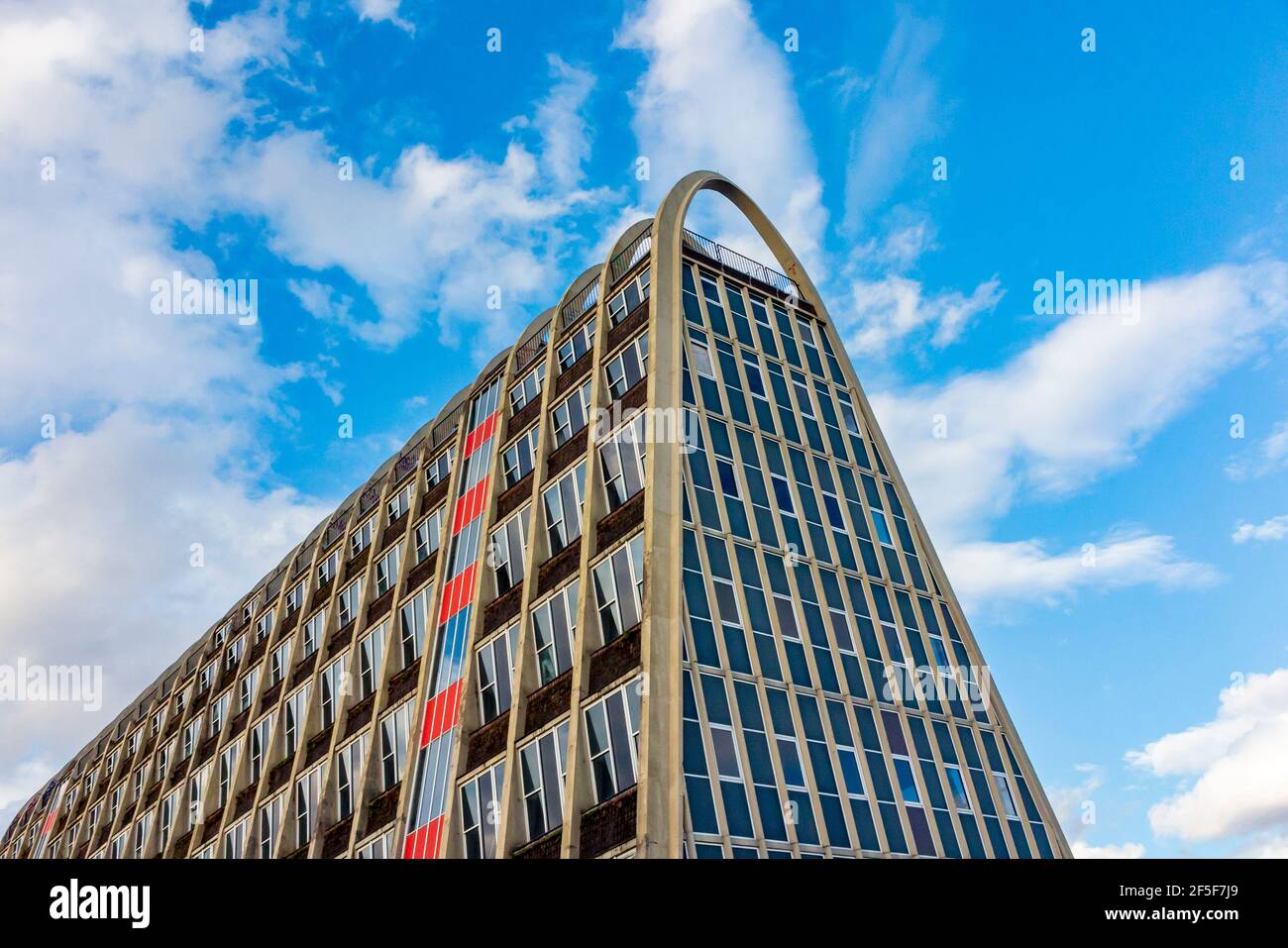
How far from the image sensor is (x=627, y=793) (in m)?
23.2

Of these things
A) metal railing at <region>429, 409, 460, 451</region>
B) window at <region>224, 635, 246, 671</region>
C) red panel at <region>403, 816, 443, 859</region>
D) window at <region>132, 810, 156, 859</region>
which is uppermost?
metal railing at <region>429, 409, 460, 451</region>

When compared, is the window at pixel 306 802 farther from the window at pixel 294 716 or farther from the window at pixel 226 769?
the window at pixel 226 769

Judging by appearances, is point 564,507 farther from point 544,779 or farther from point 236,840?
point 236,840

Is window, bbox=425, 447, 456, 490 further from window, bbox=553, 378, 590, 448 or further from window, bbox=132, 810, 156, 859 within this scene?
window, bbox=132, 810, 156, 859

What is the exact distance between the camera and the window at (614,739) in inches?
936

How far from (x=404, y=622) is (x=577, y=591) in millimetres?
12569

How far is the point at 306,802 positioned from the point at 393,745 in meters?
5.93

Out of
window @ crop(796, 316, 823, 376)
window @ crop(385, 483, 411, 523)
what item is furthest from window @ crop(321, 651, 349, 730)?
window @ crop(796, 316, 823, 376)

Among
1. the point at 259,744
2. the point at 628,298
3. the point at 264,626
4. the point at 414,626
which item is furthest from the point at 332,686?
the point at 628,298

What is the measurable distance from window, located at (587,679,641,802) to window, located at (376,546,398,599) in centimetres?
1810

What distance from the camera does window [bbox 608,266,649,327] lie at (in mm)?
33938
